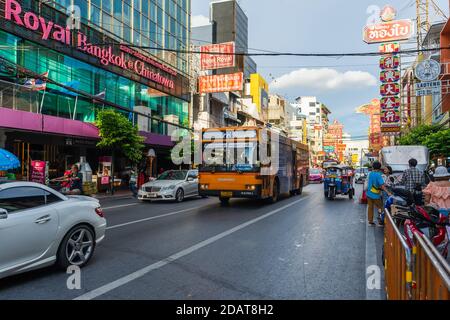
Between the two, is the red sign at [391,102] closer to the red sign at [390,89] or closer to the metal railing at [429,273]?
the red sign at [390,89]

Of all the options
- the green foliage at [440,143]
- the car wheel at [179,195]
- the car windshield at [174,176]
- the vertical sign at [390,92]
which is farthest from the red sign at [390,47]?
the car wheel at [179,195]

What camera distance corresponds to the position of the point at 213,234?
26.6 ft

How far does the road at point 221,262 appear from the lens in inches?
175

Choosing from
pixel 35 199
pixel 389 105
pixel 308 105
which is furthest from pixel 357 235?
pixel 308 105

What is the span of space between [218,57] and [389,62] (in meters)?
15.7

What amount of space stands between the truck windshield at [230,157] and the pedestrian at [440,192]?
21.8ft

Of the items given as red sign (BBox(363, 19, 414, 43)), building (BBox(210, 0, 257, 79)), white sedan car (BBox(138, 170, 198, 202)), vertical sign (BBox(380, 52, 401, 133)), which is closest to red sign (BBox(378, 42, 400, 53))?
red sign (BBox(363, 19, 414, 43))

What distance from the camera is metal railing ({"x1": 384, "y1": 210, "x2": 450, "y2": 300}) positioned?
2.22 m

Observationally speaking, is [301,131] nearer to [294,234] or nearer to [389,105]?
[389,105]

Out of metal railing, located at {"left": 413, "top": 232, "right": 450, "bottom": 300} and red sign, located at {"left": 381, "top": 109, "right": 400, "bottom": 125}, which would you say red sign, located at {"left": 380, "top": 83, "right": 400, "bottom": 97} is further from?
metal railing, located at {"left": 413, "top": 232, "right": 450, "bottom": 300}

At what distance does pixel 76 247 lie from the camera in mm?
5449

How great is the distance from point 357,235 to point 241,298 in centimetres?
489

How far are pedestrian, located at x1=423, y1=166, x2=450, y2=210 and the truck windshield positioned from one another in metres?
6.64
